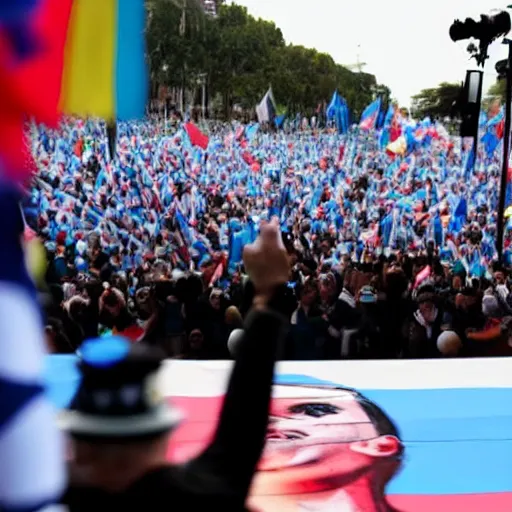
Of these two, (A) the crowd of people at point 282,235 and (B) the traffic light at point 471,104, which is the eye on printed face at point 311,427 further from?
(B) the traffic light at point 471,104

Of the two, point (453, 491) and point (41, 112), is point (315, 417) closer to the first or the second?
point (453, 491)

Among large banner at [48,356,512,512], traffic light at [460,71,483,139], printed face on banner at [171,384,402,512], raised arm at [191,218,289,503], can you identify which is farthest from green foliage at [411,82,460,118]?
raised arm at [191,218,289,503]

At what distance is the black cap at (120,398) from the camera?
867 mm

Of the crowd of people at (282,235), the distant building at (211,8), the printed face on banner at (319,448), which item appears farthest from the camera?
the distant building at (211,8)

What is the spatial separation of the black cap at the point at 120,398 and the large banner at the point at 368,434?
1368 millimetres

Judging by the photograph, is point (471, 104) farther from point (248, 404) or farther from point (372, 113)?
point (248, 404)

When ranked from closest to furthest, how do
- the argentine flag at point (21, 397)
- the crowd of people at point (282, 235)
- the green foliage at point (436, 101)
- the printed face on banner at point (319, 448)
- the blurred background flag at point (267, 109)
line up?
the argentine flag at point (21, 397) < the printed face on banner at point (319, 448) < the crowd of people at point (282, 235) < the blurred background flag at point (267, 109) < the green foliage at point (436, 101)

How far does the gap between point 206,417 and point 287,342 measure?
4.79ft

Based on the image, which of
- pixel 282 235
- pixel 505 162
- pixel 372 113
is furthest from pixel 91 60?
pixel 505 162

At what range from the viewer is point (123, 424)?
0.86m

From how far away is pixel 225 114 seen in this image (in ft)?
16.6

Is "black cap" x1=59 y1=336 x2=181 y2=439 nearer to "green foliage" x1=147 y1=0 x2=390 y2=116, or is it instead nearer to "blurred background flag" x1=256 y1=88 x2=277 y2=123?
"green foliage" x1=147 y1=0 x2=390 y2=116

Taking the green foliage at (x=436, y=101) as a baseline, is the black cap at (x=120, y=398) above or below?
below

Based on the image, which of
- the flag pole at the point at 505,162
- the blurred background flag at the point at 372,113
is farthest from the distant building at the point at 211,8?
the flag pole at the point at 505,162
